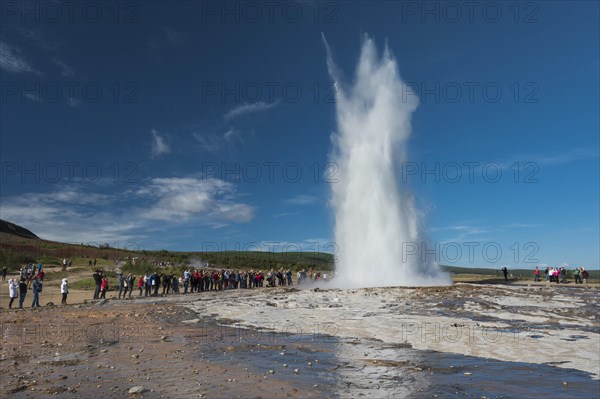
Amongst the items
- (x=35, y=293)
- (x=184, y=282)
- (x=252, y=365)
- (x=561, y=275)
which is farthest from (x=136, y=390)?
(x=561, y=275)

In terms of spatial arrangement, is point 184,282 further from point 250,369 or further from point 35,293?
A: point 250,369

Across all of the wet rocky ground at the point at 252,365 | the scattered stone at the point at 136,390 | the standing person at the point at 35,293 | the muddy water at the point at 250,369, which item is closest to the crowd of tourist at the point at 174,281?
the standing person at the point at 35,293

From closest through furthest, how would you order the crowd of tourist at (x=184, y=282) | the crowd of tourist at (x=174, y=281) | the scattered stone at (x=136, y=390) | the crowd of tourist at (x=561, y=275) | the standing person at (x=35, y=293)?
the scattered stone at (x=136, y=390) → the standing person at (x=35, y=293) → the crowd of tourist at (x=174, y=281) → the crowd of tourist at (x=184, y=282) → the crowd of tourist at (x=561, y=275)

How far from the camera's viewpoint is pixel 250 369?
957 cm

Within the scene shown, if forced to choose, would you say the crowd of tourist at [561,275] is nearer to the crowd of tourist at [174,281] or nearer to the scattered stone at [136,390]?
the crowd of tourist at [174,281]

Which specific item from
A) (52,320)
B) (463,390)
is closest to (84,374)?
(463,390)

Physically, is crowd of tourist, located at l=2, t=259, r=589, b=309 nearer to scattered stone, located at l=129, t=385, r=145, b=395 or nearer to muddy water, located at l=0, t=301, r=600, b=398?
muddy water, located at l=0, t=301, r=600, b=398

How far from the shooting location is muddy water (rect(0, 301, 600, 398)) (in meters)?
7.85

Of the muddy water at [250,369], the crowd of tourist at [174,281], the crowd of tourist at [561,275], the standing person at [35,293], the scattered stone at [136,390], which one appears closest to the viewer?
the scattered stone at [136,390]

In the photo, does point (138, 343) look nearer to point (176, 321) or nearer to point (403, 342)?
point (176, 321)

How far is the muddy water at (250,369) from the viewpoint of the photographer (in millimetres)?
7852

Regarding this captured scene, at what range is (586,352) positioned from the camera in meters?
11.1

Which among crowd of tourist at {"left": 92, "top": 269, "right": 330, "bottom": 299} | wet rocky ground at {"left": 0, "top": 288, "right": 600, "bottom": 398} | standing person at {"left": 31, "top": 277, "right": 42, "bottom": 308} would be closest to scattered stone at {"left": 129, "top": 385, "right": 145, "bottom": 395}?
wet rocky ground at {"left": 0, "top": 288, "right": 600, "bottom": 398}

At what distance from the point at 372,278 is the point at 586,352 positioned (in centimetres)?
2898
